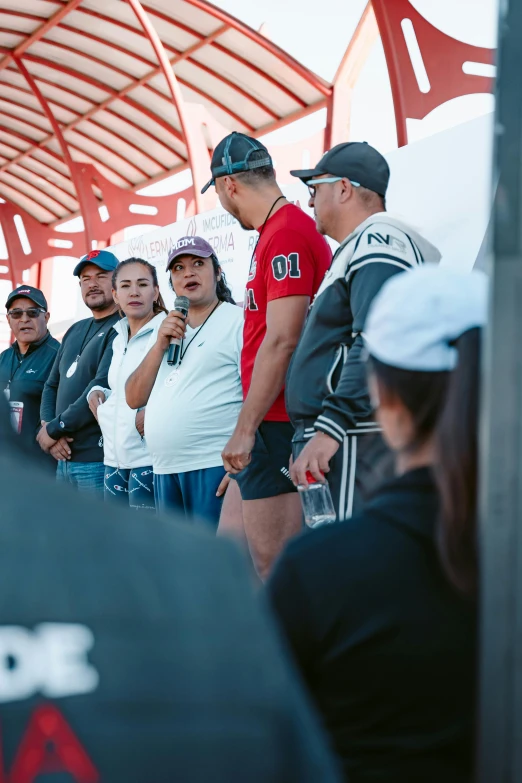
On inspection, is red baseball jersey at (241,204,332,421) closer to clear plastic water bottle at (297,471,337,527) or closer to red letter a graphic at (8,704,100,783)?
clear plastic water bottle at (297,471,337,527)

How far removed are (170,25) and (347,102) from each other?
2.76 m

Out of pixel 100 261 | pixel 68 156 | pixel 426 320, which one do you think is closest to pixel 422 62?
pixel 100 261

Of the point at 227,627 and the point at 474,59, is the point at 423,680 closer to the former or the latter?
the point at 227,627

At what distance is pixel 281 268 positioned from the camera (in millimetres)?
3379

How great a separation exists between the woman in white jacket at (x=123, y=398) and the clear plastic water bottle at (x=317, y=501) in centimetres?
162

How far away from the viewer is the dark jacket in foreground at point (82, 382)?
503 centimetres

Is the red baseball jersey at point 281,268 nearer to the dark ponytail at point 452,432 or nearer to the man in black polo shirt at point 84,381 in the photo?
the man in black polo shirt at point 84,381

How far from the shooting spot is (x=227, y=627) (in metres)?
0.66

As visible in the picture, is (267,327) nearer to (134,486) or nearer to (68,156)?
(134,486)

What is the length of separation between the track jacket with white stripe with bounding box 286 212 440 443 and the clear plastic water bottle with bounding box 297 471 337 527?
6.0 inches

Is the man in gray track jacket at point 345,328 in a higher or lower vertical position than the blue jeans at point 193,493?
higher

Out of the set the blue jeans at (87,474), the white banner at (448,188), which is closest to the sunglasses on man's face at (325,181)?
the white banner at (448,188)

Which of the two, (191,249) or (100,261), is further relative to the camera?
(100,261)

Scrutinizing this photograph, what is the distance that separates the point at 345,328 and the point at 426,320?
171cm
